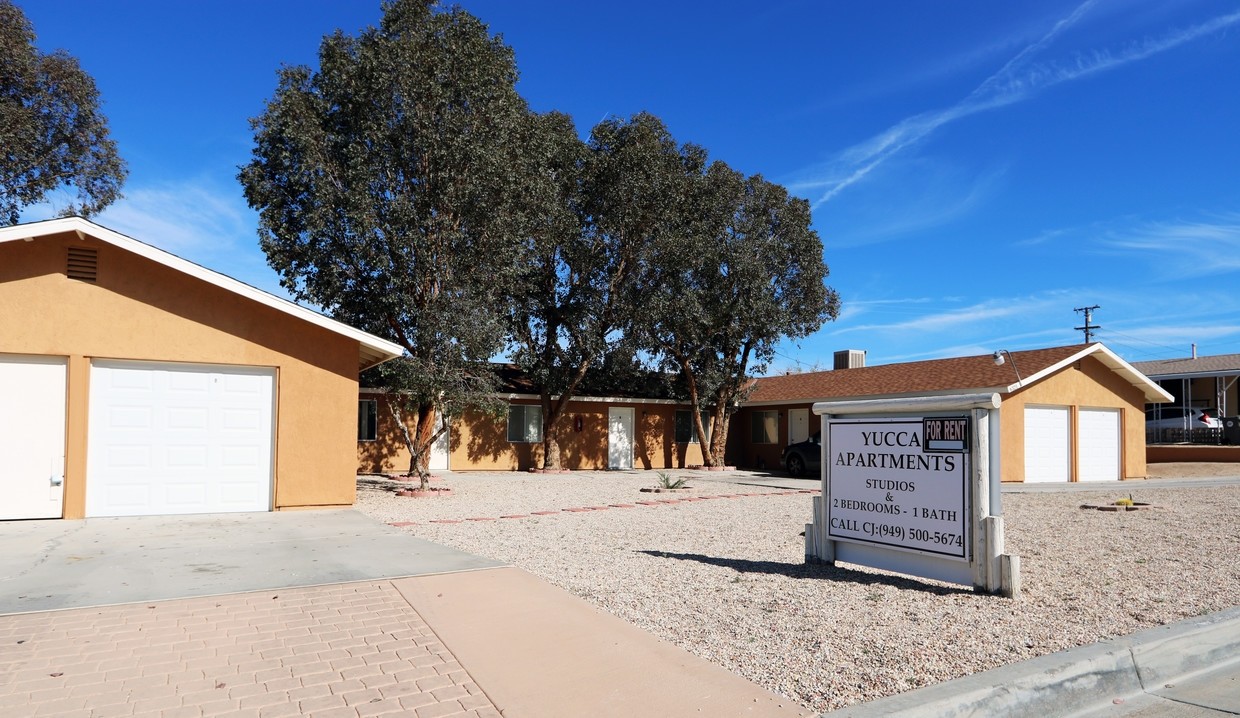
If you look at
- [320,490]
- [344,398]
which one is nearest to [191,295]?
[344,398]

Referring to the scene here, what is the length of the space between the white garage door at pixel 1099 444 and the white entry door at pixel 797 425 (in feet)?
28.5

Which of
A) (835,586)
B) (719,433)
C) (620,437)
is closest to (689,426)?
(719,433)

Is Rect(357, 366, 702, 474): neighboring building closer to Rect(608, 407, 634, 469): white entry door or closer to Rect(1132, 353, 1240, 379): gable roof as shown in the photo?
Rect(608, 407, 634, 469): white entry door

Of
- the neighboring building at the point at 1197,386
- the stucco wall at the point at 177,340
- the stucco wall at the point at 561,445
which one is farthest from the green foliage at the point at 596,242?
the neighboring building at the point at 1197,386

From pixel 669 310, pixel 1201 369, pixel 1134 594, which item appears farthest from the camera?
pixel 1201 369

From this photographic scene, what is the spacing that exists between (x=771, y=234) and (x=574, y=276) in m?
7.76

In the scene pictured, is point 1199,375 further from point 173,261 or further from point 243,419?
point 173,261

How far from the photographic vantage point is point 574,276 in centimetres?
2389

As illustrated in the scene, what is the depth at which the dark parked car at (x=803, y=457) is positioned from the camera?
2477 cm

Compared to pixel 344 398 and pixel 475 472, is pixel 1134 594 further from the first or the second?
pixel 475 472

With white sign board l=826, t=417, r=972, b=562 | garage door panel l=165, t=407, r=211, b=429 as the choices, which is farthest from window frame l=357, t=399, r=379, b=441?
white sign board l=826, t=417, r=972, b=562

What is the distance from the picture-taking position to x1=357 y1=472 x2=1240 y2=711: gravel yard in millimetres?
5047

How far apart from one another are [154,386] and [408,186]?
7238 millimetres

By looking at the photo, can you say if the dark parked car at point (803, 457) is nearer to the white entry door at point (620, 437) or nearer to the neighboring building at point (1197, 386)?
the white entry door at point (620, 437)
